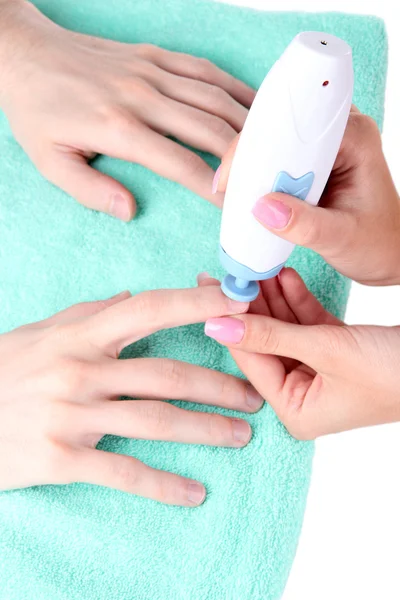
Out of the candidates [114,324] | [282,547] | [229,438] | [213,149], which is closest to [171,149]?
[213,149]

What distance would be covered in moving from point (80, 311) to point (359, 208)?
1.05ft

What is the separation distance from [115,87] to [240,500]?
1.73 ft

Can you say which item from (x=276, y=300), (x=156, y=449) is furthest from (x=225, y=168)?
(x=156, y=449)

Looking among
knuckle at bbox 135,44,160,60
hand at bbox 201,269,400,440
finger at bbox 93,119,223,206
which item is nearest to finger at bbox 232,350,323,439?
hand at bbox 201,269,400,440

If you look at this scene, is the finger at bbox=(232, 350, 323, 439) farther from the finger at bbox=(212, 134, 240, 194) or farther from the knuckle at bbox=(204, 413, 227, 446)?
the finger at bbox=(212, 134, 240, 194)

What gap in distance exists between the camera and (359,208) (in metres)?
0.67

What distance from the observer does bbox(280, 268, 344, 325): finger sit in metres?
0.70

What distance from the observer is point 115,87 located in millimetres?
843

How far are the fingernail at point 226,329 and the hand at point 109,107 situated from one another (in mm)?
209

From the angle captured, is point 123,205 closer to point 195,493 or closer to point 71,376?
point 71,376

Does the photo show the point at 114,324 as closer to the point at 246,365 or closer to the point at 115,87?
the point at 246,365

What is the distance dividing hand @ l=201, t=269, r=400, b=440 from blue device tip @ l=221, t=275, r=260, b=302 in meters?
0.02

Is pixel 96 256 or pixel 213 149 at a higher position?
pixel 213 149

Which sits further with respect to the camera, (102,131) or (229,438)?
(102,131)
